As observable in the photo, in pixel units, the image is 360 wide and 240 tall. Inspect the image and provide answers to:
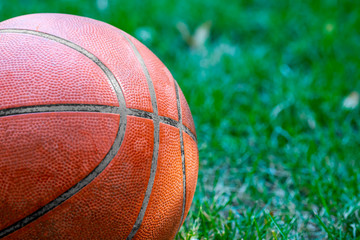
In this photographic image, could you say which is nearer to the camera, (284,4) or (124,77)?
(124,77)

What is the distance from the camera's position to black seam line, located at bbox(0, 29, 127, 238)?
1.44 meters

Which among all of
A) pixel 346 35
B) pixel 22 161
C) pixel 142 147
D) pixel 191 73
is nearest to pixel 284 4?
pixel 346 35

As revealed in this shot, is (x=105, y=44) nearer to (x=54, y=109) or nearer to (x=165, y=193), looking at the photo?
(x=54, y=109)

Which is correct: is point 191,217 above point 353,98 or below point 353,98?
below

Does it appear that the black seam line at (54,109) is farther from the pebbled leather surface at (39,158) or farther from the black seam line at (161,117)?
the black seam line at (161,117)

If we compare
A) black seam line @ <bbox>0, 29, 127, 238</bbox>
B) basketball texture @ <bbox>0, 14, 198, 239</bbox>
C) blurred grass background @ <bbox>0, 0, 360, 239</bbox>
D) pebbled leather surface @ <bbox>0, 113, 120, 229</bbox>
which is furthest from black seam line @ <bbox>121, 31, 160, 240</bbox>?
blurred grass background @ <bbox>0, 0, 360, 239</bbox>

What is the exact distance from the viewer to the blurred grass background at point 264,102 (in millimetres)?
2320

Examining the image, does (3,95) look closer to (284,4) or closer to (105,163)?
(105,163)

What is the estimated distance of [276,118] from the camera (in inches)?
128

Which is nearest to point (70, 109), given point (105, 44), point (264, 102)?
point (105, 44)

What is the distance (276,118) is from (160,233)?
6.21 feet

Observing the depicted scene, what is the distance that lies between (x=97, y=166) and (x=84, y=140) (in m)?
0.12

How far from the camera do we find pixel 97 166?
1.51m

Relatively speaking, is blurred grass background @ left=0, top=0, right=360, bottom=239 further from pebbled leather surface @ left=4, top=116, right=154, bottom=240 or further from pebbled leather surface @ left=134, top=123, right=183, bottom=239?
pebbled leather surface @ left=4, top=116, right=154, bottom=240
